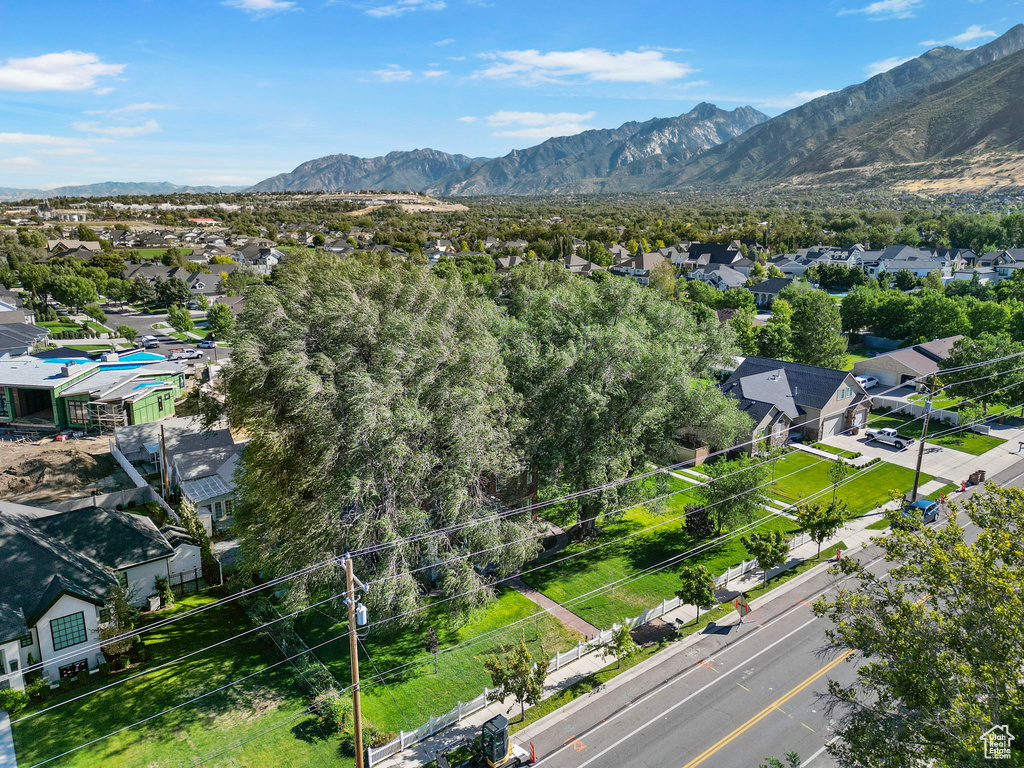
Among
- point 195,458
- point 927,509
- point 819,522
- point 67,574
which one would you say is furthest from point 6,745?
point 927,509

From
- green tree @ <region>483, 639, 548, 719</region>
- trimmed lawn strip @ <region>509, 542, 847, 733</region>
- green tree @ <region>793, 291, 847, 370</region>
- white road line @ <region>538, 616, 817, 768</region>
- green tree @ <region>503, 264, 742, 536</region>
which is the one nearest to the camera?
white road line @ <region>538, 616, 817, 768</region>

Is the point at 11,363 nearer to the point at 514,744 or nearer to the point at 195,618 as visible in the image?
the point at 195,618

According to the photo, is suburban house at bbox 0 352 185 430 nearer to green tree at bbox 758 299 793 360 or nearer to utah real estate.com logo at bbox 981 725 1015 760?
utah real estate.com logo at bbox 981 725 1015 760

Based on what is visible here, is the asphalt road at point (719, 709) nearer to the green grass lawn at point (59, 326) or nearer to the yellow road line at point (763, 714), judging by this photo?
the yellow road line at point (763, 714)

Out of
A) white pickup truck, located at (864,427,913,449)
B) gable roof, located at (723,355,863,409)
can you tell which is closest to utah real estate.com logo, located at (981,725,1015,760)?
gable roof, located at (723,355,863,409)

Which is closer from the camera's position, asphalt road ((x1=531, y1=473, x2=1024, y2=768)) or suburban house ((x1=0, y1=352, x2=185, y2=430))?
asphalt road ((x1=531, y1=473, x2=1024, y2=768))

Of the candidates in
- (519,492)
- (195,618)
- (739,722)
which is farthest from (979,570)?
(195,618)

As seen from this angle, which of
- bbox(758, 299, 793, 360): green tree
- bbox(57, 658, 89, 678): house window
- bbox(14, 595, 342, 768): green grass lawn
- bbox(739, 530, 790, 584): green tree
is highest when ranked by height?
bbox(758, 299, 793, 360): green tree
